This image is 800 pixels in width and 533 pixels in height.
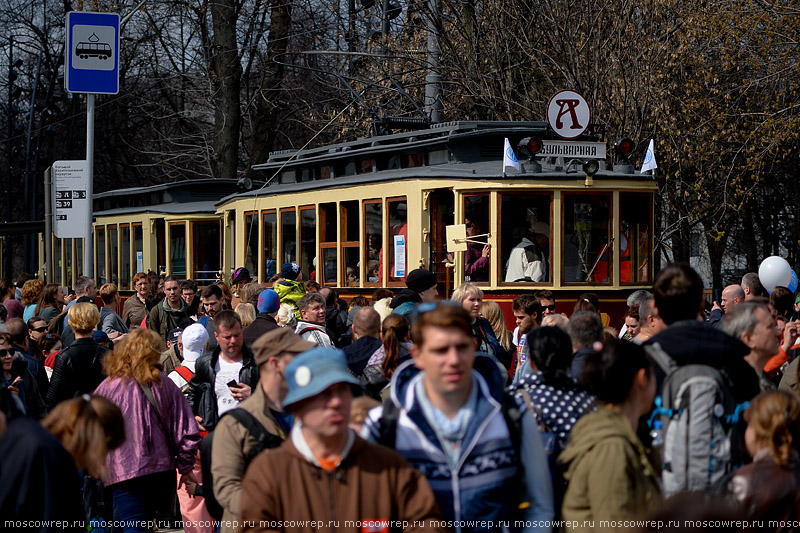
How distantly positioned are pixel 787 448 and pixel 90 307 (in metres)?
5.14

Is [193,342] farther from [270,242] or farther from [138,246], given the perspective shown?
[138,246]

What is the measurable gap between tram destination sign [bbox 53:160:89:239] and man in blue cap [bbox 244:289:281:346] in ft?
15.2

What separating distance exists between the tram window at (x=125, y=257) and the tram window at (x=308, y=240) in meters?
8.67

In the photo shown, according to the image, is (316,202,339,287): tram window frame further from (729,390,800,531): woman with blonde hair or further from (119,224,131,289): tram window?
(729,390,800,531): woman with blonde hair

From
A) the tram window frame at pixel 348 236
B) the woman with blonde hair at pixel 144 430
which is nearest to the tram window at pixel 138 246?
the tram window frame at pixel 348 236

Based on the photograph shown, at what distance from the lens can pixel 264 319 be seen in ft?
29.1

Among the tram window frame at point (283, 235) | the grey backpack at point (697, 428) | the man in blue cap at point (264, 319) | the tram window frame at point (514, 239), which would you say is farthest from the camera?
the tram window frame at point (283, 235)

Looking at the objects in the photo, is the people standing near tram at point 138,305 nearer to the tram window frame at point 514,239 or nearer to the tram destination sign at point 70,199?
the tram destination sign at point 70,199

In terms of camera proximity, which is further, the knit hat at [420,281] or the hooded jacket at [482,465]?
the knit hat at [420,281]

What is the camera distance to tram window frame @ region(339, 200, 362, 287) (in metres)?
15.5

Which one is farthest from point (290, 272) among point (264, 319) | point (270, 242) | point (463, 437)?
point (463, 437)

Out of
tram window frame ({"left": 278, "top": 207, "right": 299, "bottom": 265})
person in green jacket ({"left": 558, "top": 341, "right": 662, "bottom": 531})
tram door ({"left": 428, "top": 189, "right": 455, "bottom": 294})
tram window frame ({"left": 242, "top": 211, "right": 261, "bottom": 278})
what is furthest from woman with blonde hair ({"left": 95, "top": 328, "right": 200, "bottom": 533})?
tram window frame ({"left": 242, "top": 211, "right": 261, "bottom": 278})

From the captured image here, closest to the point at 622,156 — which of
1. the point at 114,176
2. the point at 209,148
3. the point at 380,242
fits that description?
the point at 380,242

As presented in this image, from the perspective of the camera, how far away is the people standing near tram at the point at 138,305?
13109 millimetres
